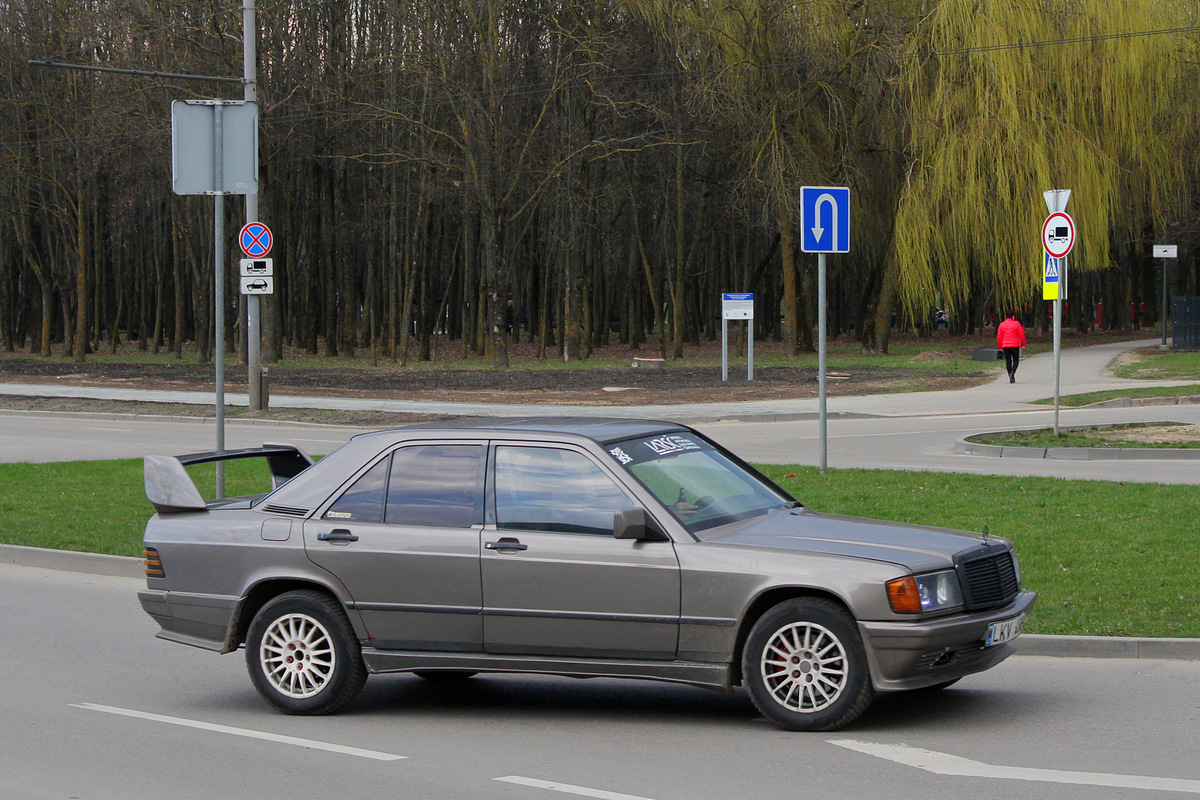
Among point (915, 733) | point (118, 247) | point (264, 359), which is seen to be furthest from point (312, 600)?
point (118, 247)

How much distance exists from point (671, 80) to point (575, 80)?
135 inches

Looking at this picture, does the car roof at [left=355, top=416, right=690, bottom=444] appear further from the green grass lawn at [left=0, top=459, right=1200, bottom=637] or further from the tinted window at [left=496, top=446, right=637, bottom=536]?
the green grass lawn at [left=0, top=459, right=1200, bottom=637]

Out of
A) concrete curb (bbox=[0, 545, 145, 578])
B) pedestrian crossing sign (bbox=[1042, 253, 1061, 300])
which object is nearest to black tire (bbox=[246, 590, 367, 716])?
concrete curb (bbox=[0, 545, 145, 578])

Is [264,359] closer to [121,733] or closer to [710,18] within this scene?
[710,18]

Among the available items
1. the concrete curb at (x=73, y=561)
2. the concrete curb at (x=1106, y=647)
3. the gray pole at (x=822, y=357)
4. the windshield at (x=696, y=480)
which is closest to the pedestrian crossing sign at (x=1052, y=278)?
the gray pole at (x=822, y=357)

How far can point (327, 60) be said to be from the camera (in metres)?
45.9

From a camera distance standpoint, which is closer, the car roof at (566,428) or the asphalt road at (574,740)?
the asphalt road at (574,740)

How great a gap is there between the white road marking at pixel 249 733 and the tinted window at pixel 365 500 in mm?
1180

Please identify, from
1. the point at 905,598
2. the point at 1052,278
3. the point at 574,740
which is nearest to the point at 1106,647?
the point at 905,598

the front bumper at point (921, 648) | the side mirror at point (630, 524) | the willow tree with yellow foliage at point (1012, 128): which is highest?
the willow tree with yellow foliage at point (1012, 128)

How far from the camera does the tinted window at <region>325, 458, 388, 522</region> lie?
734 centimetres

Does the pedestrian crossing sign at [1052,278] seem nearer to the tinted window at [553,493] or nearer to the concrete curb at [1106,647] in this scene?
the concrete curb at [1106,647]

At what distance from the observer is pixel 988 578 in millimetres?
6742

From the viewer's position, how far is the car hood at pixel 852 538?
257 inches
